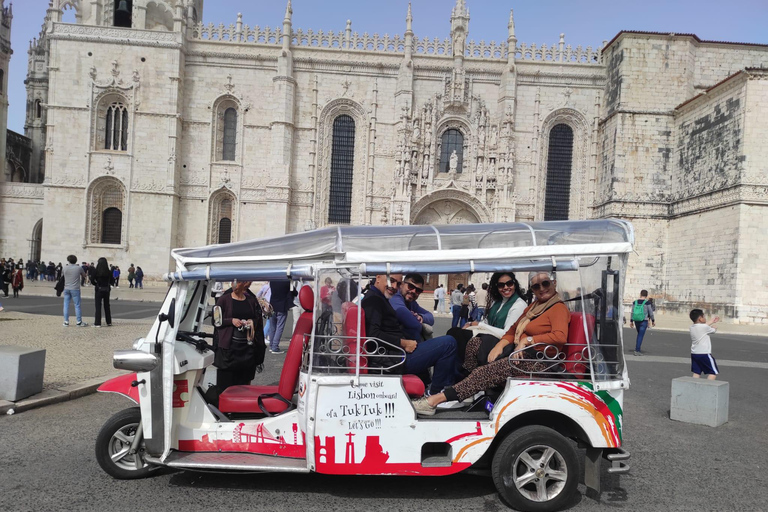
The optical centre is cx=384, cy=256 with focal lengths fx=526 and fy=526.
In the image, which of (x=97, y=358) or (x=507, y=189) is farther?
(x=507, y=189)

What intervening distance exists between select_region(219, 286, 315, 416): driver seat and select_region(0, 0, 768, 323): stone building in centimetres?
2547

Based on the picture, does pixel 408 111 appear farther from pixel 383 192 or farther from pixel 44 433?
pixel 44 433

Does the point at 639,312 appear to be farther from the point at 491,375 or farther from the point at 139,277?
the point at 139,277

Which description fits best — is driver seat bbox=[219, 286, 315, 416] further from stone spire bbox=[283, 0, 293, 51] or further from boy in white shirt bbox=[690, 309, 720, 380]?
stone spire bbox=[283, 0, 293, 51]

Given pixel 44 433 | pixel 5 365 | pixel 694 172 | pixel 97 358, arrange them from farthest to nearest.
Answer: pixel 694 172 < pixel 97 358 < pixel 5 365 < pixel 44 433

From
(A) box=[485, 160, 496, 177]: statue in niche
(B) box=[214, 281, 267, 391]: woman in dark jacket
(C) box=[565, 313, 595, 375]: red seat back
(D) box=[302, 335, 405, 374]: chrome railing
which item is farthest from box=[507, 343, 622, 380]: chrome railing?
(A) box=[485, 160, 496, 177]: statue in niche

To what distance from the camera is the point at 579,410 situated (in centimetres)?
417

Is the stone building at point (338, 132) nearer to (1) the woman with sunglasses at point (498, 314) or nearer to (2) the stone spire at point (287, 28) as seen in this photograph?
(2) the stone spire at point (287, 28)

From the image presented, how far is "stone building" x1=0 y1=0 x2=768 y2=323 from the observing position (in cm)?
2870

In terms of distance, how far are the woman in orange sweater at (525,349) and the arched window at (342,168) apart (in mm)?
27389

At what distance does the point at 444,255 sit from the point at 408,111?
27.2 metres

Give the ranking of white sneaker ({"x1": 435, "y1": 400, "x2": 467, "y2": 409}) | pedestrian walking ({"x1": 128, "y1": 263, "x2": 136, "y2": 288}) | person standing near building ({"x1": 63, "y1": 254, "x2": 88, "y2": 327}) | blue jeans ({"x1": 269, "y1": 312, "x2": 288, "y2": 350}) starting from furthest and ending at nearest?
pedestrian walking ({"x1": 128, "y1": 263, "x2": 136, "y2": 288}), person standing near building ({"x1": 63, "y1": 254, "x2": 88, "y2": 327}), blue jeans ({"x1": 269, "y1": 312, "x2": 288, "y2": 350}), white sneaker ({"x1": 435, "y1": 400, "x2": 467, "y2": 409})

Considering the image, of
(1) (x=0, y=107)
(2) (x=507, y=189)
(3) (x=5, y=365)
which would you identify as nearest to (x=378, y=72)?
(2) (x=507, y=189)

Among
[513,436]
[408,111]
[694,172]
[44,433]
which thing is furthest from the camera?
[408,111]
